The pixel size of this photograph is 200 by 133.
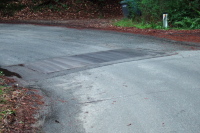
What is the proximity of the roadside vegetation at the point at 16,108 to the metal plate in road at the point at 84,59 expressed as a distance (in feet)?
6.88

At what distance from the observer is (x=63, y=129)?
5.61 m

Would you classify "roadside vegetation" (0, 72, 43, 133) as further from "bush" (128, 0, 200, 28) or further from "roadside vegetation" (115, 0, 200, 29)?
"bush" (128, 0, 200, 28)

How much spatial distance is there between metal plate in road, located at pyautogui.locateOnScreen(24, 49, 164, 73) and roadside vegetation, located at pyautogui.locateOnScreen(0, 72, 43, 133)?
2.10 meters

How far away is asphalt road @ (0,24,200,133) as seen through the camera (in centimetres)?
590

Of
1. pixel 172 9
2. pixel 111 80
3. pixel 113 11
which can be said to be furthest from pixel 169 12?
pixel 111 80

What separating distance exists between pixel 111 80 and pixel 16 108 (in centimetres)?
320

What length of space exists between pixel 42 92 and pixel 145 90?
8.55ft

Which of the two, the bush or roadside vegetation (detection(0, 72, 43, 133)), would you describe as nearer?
roadside vegetation (detection(0, 72, 43, 133))

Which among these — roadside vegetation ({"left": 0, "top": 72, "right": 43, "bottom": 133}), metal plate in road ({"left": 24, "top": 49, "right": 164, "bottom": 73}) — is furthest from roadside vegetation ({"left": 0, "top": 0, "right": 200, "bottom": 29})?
roadside vegetation ({"left": 0, "top": 72, "right": 43, "bottom": 133})

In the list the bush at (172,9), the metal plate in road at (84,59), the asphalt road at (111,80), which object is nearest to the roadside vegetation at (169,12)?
the bush at (172,9)

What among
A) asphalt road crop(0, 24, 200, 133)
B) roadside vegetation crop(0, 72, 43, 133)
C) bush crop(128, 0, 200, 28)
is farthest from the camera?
bush crop(128, 0, 200, 28)

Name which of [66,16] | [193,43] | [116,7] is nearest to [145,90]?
[193,43]

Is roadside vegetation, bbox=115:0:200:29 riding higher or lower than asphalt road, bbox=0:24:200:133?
higher

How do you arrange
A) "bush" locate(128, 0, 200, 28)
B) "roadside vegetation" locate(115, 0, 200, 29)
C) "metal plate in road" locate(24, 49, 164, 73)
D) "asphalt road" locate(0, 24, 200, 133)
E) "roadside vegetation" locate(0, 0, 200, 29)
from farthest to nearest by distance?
"bush" locate(128, 0, 200, 28), "roadside vegetation" locate(0, 0, 200, 29), "roadside vegetation" locate(115, 0, 200, 29), "metal plate in road" locate(24, 49, 164, 73), "asphalt road" locate(0, 24, 200, 133)
